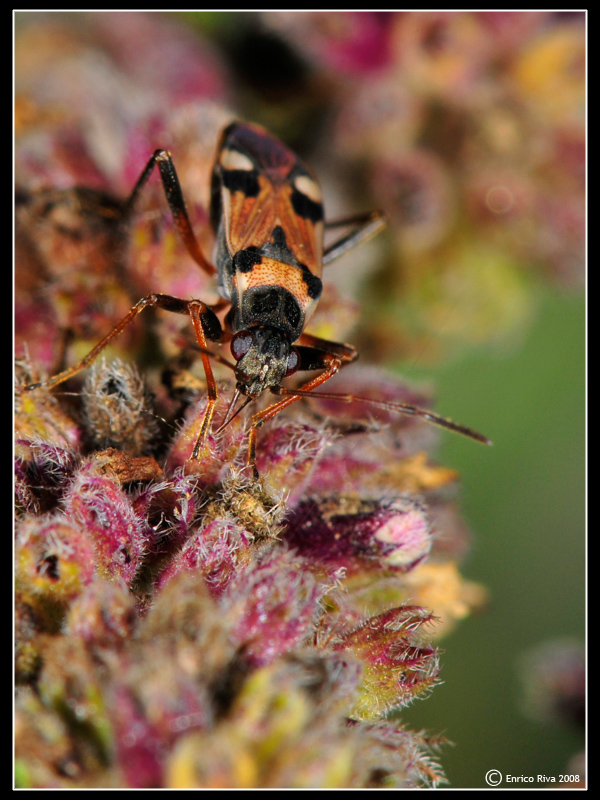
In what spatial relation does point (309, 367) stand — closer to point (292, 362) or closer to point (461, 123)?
point (292, 362)

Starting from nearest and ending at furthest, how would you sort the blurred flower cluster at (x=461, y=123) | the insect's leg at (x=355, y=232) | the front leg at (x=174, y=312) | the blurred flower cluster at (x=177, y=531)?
the blurred flower cluster at (x=177, y=531) < the front leg at (x=174, y=312) < the insect's leg at (x=355, y=232) < the blurred flower cluster at (x=461, y=123)

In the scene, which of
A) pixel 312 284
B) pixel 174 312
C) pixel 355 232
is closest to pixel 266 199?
pixel 312 284

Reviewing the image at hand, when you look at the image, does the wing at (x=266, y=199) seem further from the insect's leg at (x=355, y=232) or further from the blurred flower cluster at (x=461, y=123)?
the blurred flower cluster at (x=461, y=123)

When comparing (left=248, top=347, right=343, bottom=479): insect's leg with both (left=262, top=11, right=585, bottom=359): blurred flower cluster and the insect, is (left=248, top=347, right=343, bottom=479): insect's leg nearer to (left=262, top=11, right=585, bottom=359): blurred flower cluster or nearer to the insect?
the insect

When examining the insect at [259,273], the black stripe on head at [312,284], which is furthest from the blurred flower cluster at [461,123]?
the black stripe on head at [312,284]

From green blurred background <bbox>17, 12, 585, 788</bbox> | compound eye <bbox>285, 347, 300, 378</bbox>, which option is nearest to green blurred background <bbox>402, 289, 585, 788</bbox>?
green blurred background <bbox>17, 12, 585, 788</bbox>

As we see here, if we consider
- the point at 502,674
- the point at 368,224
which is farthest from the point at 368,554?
the point at 502,674
